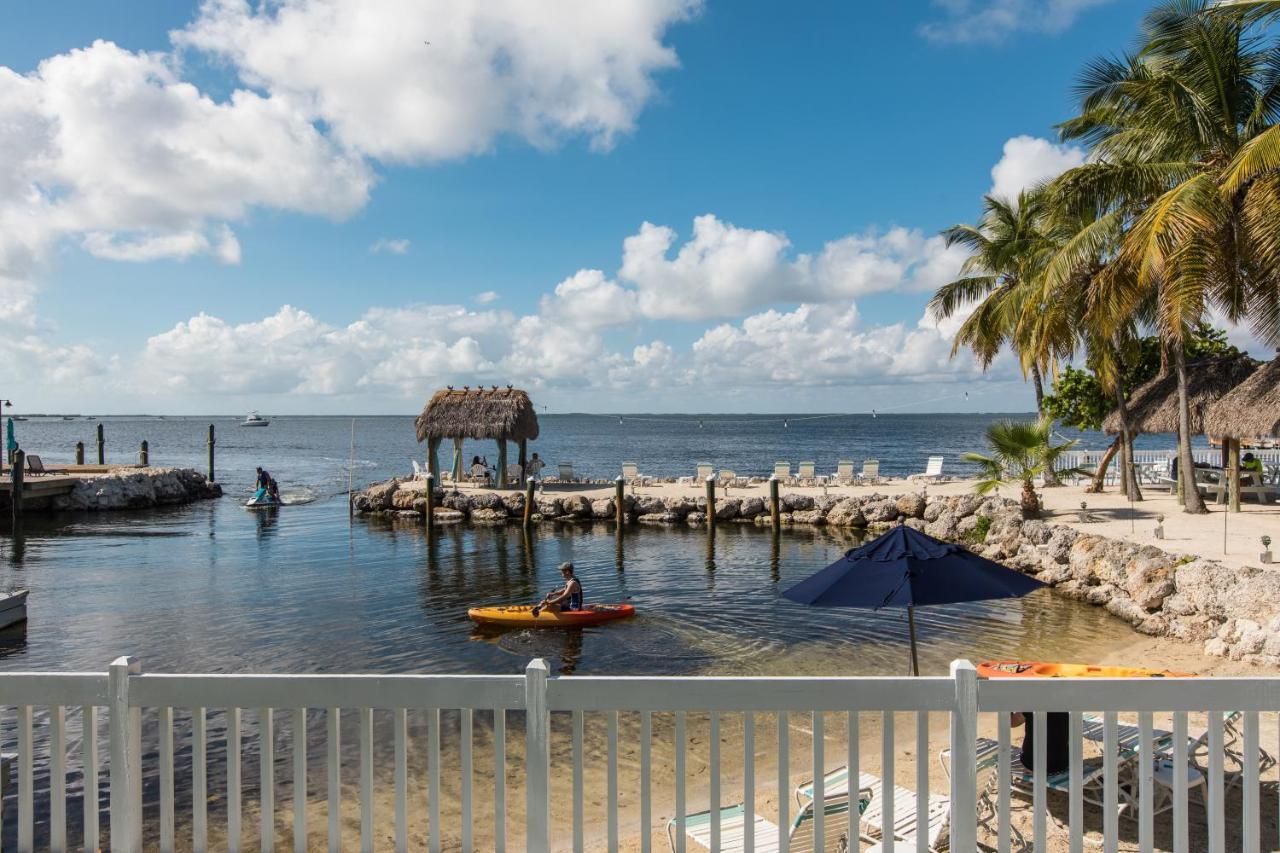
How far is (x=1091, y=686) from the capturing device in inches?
136

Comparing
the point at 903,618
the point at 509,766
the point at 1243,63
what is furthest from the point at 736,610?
the point at 1243,63

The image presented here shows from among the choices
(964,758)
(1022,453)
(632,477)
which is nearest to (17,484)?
(632,477)

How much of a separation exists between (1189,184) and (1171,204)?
781 millimetres

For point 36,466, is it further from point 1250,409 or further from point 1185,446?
point 1250,409

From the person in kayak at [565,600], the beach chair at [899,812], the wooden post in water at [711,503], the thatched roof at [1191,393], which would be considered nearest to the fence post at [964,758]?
the beach chair at [899,812]

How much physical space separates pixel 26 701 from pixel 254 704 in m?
1.04

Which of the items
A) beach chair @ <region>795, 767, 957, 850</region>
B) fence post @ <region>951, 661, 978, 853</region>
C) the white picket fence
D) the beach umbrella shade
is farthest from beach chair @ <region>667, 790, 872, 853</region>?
the beach umbrella shade

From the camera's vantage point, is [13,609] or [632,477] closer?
[13,609]

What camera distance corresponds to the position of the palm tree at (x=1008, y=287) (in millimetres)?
24031

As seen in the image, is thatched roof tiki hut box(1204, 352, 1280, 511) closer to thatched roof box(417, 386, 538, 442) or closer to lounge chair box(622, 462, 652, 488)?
lounge chair box(622, 462, 652, 488)

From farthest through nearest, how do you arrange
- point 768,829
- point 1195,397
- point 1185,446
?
1. point 1195,397
2. point 1185,446
3. point 768,829

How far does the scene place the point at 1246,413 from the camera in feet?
63.4

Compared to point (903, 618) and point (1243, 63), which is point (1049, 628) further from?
point (1243, 63)

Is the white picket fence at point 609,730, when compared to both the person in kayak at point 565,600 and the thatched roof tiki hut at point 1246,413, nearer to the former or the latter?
the person in kayak at point 565,600
